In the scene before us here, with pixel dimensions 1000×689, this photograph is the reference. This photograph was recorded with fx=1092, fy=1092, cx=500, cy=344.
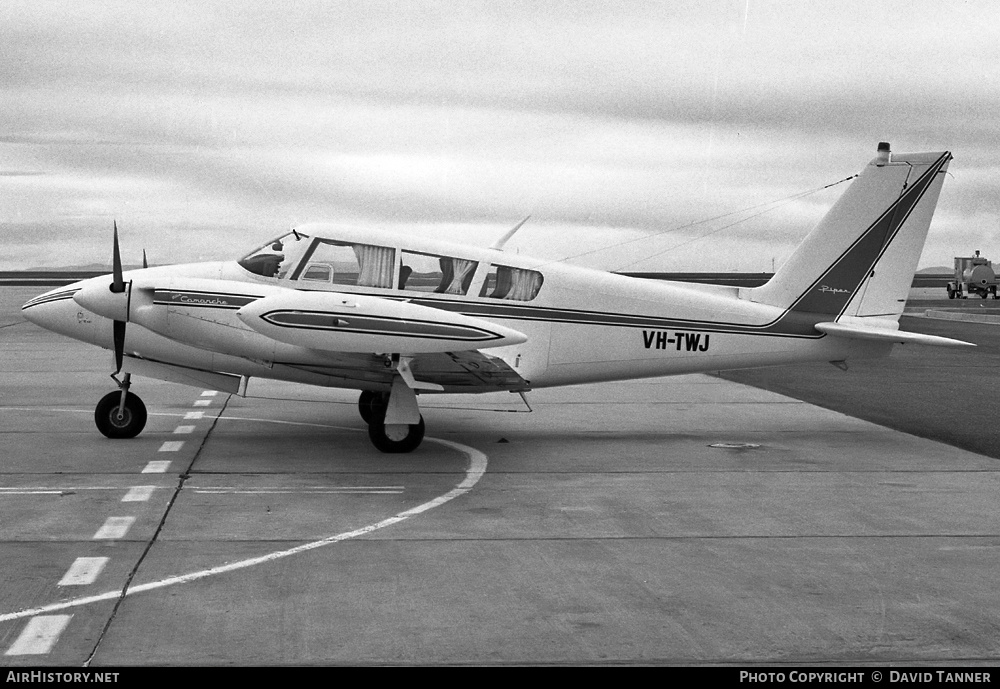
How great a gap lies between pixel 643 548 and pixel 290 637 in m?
2.97

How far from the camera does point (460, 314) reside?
37.8ft

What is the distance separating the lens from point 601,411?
15.6 meters

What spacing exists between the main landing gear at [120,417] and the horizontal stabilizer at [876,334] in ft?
26.5

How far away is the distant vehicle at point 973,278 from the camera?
61.5 metres

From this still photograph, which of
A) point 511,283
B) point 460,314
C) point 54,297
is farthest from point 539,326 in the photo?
point 54,297

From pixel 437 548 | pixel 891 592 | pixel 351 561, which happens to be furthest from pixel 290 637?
pixel 891 592

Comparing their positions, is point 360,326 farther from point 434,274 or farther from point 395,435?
point 434,274

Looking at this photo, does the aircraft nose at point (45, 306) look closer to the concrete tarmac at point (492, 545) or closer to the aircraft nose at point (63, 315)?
the aircraft nose at point (63, 315)

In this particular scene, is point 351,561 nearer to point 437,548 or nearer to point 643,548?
point 437,548

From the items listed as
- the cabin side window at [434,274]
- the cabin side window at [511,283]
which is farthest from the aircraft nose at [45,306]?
the cabin side window at [511,283]

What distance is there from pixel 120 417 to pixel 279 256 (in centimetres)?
258

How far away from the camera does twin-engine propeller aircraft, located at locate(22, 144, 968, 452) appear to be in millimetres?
10781

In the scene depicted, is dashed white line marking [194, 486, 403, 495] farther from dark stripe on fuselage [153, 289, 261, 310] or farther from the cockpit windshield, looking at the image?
the cockpit windshield

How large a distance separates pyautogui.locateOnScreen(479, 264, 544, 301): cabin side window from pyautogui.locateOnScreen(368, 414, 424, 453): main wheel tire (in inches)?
69.3
